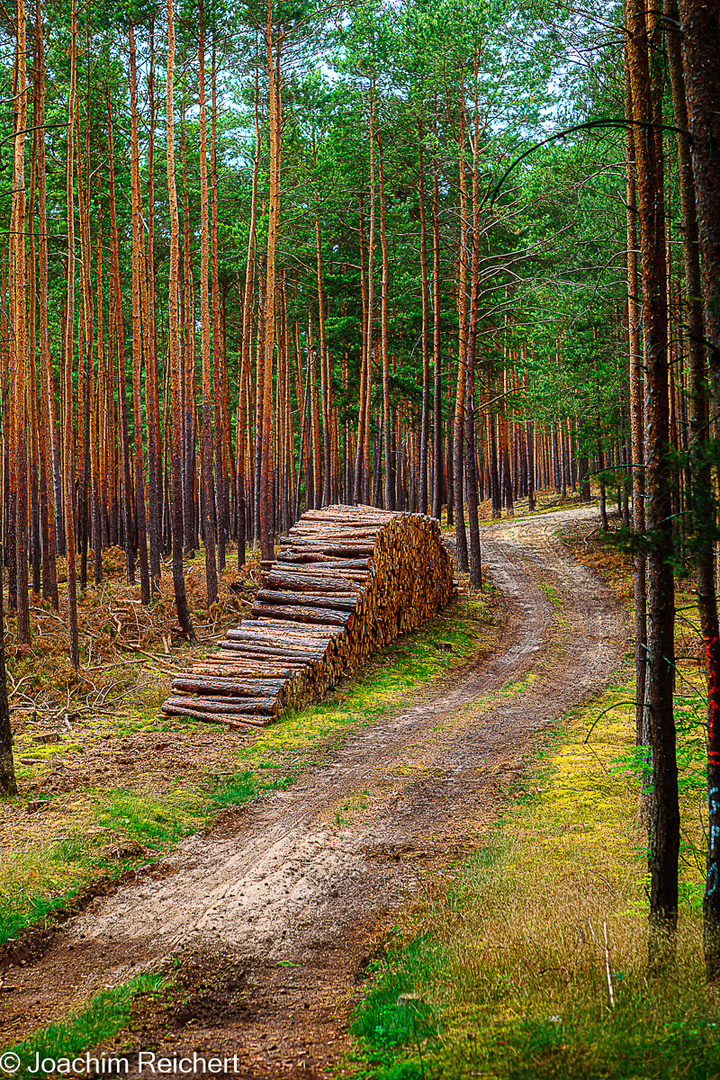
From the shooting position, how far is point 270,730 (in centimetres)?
1054

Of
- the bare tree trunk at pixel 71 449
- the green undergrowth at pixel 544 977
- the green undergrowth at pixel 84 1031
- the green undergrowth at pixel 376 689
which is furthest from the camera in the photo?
the bare tree trunk at pixel 71 449

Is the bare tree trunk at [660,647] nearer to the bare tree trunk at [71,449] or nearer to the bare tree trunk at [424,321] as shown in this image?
the bare tree trunk at [71,449]

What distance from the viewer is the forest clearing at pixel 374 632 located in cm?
389

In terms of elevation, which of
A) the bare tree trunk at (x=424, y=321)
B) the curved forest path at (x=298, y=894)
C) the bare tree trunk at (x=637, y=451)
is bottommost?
the curved forest path at (x=298, y=894)

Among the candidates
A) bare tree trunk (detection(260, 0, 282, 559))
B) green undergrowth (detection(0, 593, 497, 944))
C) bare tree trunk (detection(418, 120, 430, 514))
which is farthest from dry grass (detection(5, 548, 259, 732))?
bare tree trunk (detection(418, 120, 430, 514))

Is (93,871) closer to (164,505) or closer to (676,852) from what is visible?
(676,852)

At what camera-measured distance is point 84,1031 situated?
3896 mm

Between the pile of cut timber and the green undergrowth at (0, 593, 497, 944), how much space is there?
0.45m

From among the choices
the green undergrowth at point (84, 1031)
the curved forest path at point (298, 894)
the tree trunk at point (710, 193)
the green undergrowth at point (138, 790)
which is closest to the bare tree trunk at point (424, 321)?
the green undergrowth at point (138, 790)

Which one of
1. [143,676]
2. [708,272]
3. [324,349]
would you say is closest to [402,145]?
[324,349]

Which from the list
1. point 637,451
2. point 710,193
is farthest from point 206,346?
point 710,193

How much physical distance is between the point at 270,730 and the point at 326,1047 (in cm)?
688

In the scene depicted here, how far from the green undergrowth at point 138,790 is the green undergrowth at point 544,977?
8.89ft

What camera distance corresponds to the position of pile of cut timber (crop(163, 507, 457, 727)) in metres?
11.4
